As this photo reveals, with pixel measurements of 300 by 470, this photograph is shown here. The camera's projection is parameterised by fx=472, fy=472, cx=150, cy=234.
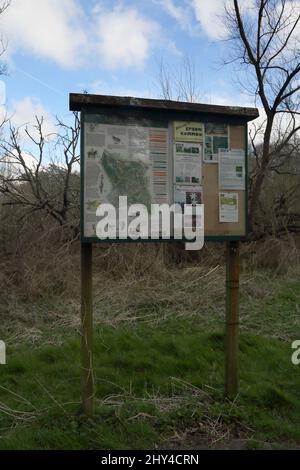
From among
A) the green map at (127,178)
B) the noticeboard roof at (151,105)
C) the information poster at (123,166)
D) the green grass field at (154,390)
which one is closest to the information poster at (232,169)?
the noticeboard roof at (151,105)

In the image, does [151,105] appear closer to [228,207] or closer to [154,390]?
[228,207]

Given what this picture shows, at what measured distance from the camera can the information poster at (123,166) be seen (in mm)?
3412

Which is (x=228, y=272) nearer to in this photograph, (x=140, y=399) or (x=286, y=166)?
(x=140, y=399)

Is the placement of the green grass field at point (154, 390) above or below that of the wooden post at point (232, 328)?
below

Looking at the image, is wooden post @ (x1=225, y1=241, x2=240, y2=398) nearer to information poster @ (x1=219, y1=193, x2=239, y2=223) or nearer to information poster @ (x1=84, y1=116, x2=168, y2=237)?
information poster @ (x1=219, y1=193, x2=239, y2=223)

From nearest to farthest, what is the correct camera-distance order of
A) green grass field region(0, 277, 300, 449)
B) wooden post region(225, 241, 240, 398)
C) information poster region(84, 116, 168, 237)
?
green grass field region(0, 277, 300, 449) < information poster region(84, 116, 168, 237) < wooden post region(225, 241, 240, 398)

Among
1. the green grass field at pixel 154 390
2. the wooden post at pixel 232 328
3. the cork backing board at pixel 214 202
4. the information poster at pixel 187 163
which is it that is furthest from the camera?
the wooden post at pixel 232 328

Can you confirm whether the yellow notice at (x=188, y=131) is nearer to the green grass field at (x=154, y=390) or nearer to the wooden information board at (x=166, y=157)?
the wooden information board at (x=166, y=157)

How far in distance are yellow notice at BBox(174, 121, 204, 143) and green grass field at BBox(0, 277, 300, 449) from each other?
209 centimetres

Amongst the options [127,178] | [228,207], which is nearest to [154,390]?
[228,207]

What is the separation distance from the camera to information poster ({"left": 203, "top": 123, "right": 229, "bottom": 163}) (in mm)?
3725

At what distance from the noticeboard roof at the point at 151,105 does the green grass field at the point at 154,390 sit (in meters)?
2.23

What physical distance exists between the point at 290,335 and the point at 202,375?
185 centimetres

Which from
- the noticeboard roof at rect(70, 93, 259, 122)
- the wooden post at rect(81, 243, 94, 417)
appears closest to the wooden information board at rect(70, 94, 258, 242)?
the noticeboard roof at rect(70, 93, 259, 122)
